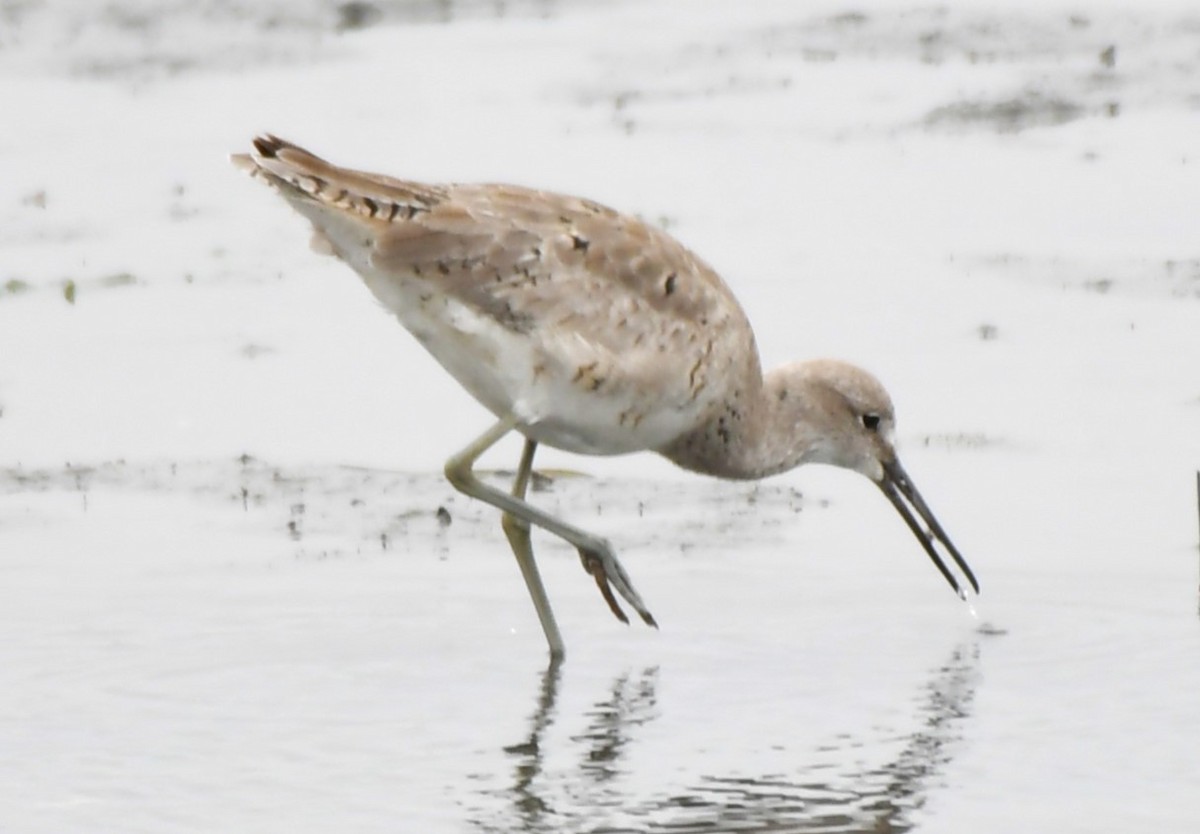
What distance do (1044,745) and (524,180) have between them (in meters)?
6.24

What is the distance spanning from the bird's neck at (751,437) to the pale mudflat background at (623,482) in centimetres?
31

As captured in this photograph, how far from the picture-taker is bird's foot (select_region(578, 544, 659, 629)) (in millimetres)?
6832

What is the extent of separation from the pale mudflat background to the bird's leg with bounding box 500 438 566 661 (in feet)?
0.25

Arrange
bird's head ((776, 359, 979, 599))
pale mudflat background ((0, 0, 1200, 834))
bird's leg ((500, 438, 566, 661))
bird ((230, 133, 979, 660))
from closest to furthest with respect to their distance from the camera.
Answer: pale mudflat background ((0, 0, 1200, 834)) → bird ((230, 133, 979, 660)) → bird's leg ((500, 438, 566, 661)) → bird's head ((776, 359, 979, 599))

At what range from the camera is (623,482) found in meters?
8.38

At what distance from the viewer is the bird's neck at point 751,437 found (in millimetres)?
7145

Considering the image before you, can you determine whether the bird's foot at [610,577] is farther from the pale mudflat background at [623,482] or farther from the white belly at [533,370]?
the white belly at [533,370]

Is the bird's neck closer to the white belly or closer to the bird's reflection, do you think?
the white belly

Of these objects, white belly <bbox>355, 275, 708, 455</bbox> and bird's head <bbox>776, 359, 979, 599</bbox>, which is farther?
bird's head <bbox>776, 359, 979, 599</bbox>

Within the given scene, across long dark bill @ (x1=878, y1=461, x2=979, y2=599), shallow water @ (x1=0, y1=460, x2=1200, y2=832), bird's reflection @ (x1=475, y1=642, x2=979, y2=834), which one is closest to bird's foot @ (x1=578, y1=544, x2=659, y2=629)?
shallow water @ (x1=0, y1=460, x2=1200, y2=832)

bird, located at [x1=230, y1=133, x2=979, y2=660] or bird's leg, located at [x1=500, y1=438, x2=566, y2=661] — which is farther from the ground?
bird, located at [x1=230, y1=133, x2=979, y2=660]

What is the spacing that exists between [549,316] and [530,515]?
62 centimetres

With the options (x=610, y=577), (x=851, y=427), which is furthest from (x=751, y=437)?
(x=610, y=577)

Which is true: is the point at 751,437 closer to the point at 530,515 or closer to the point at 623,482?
the point at 530,515
